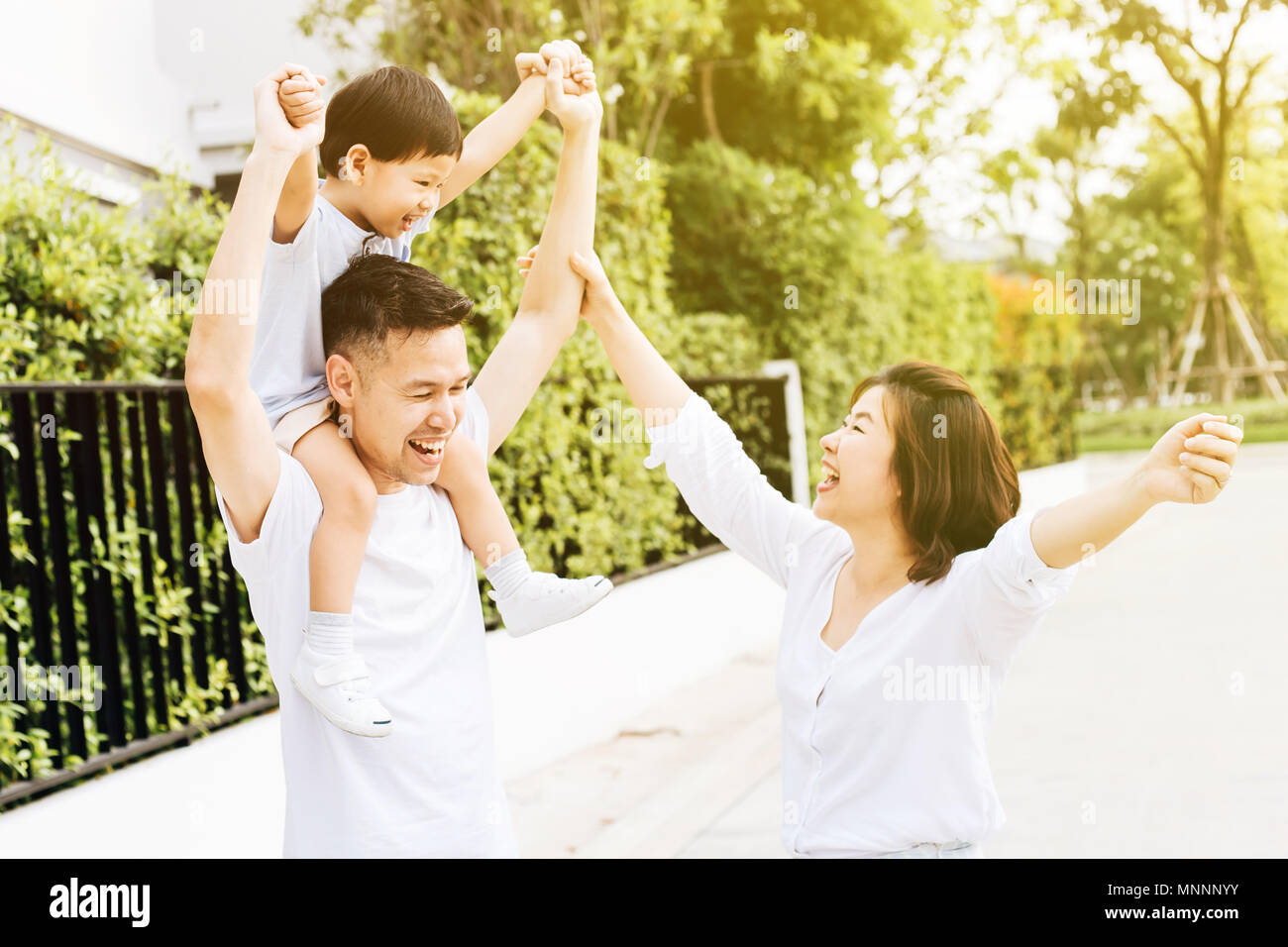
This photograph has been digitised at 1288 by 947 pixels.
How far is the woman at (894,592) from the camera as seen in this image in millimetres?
2129

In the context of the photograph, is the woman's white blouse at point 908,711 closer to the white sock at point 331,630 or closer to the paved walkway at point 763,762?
the white sock at point 331,630

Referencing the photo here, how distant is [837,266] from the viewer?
11789 mm

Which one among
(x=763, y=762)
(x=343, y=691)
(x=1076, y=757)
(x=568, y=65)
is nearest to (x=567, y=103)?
(x=568, y=65)

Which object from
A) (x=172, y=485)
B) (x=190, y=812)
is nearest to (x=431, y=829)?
(x=190, y=812)

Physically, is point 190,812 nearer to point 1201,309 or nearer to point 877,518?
point 877,518

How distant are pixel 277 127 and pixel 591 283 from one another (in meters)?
0.67

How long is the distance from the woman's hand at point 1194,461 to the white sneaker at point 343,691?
105cm

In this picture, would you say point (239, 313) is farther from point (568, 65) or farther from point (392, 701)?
point (568, 65)

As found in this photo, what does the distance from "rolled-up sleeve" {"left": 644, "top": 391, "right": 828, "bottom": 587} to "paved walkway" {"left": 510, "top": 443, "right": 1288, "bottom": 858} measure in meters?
2.76

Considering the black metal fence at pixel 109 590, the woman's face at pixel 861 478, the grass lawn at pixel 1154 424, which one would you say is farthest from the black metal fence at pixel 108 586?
the grass lawn at pixel 1154 424

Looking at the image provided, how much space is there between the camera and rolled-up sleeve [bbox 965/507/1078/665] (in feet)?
6.47

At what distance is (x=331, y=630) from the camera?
5.54ft

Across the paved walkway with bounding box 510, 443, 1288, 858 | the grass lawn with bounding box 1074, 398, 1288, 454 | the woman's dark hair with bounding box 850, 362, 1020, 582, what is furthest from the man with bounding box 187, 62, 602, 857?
the grass lawn with bounding box 1074, 398, 1288, 454

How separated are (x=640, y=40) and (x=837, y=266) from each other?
321cm
